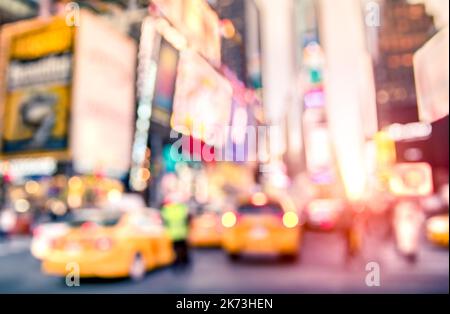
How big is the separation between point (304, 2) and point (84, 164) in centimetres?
10634

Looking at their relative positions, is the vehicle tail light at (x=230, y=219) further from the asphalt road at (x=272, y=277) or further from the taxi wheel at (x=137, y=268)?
the taxi wheel at (x=137, y=268)

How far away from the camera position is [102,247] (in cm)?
533

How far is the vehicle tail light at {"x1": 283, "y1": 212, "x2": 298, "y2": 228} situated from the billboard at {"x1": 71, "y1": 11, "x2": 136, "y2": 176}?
1004 centimetres

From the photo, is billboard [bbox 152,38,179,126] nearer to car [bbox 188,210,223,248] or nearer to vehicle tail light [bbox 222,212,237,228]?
car [bbox 188,210,223,248]

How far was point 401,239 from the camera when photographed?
7016 mm

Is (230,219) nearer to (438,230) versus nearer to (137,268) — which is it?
(137,268)

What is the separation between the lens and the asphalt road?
15.5 ft

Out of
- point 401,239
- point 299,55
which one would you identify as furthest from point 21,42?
point 299,55

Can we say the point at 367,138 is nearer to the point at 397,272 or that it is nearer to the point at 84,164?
the point at 397,272

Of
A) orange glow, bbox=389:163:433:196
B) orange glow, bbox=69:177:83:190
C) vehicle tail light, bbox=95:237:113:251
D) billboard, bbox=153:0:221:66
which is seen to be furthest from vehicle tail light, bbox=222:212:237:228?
orange glow, bbox=69:177:83:190

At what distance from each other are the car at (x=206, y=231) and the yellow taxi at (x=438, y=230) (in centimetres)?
431

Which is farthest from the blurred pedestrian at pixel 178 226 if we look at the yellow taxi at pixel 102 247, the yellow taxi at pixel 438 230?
the yellow taxi at pixel 438 230

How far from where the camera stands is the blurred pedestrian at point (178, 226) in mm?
6516

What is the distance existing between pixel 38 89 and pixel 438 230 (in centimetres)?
1350
